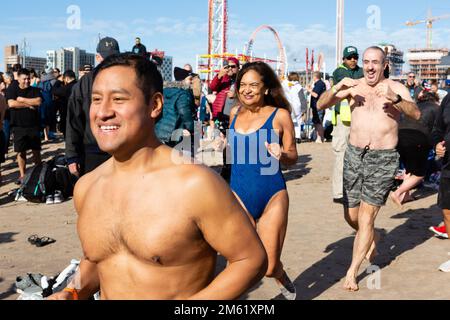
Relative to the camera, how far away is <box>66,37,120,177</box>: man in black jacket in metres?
5.04

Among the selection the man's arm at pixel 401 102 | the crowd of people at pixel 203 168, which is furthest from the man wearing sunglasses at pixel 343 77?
the man's arm at pixel 401 102

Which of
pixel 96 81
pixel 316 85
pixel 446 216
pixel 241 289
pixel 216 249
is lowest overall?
pixel 446 216

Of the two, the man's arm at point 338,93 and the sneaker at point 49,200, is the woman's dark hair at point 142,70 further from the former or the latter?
the sneaker at point 49,200

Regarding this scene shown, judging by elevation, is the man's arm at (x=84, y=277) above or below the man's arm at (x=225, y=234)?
below

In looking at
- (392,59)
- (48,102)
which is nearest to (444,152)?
(48,102)

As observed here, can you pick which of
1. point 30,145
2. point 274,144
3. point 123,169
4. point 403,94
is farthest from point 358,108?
point 30,145

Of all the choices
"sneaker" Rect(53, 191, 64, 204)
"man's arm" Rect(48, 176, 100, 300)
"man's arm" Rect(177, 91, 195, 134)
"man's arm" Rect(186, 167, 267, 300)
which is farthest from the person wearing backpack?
"man's arm" Rect(186, 167, 267, 300)

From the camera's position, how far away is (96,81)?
1.89 metres

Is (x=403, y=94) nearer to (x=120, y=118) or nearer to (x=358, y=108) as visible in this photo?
(x=358, y=108)

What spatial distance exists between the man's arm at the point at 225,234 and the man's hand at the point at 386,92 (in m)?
3.18

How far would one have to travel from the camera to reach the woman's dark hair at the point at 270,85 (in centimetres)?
451

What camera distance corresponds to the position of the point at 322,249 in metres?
6.20

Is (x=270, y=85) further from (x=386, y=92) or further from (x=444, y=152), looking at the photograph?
(x=444, y=152)

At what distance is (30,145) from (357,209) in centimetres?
675
